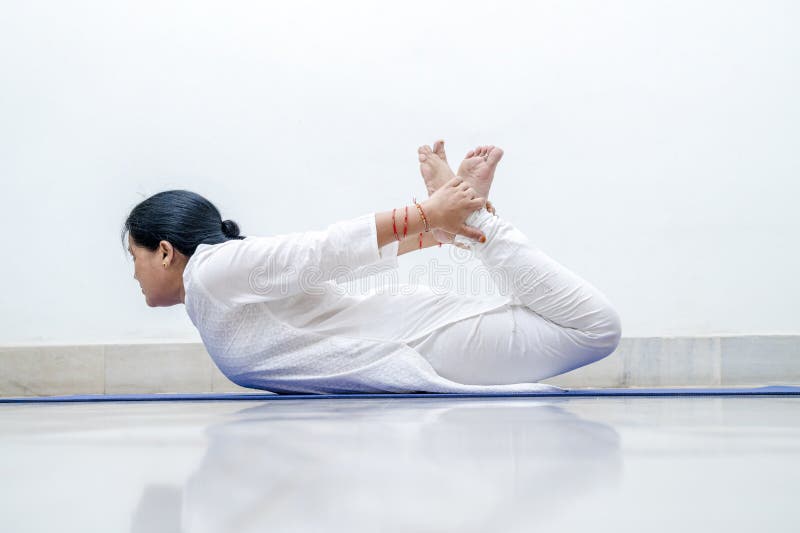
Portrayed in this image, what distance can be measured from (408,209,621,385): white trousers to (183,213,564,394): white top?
43mm

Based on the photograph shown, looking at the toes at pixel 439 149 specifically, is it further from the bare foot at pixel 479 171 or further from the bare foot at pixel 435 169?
the bare foot at pixel 479 171

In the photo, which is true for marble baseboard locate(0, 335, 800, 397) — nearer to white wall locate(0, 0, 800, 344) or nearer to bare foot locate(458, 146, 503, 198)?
white wall locate(0, 0, 800, 344)

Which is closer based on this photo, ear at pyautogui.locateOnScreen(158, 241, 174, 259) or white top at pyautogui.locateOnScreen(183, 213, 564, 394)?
white top at pyautogui.locateOnScreen(183, 213, 564, 394)

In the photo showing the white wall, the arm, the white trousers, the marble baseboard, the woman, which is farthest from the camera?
the white wall

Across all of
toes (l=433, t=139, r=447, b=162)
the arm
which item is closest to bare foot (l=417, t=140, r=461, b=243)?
toes (l=433, t=139, r=447, b=162)

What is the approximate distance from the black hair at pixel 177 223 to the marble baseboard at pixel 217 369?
1.35 m

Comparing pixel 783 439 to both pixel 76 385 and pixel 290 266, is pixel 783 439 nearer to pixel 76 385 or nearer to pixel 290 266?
pixel 290 266

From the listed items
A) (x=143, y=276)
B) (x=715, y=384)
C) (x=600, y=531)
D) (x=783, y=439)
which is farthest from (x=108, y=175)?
(x=600, y=531)

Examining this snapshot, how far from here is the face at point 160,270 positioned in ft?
6.33

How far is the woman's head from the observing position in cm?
191

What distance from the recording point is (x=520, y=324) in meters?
1.98

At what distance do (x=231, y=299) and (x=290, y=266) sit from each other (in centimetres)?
17

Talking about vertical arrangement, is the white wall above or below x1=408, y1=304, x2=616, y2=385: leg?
above

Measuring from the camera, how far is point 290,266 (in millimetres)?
1695
